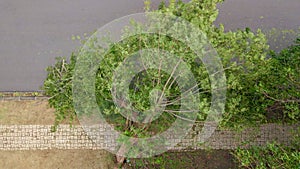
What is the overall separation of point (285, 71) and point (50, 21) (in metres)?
5.86

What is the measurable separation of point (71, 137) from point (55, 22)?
9.92 feet

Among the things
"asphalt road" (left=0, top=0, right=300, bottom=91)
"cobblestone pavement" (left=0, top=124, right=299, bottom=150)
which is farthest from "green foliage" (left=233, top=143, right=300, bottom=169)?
"asphalt road" (left=0, top=0, right=300, bottom=91)

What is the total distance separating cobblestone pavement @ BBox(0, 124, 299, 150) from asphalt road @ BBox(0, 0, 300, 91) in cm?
112

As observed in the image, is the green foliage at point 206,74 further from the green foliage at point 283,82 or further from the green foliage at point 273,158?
the green foliage at point 273,158

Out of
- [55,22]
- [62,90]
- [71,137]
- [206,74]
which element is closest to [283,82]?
[206,74]

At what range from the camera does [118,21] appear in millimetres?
8375

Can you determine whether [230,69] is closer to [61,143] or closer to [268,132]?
[268,132]

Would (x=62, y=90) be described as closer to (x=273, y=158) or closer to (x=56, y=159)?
(x=56, y=159)

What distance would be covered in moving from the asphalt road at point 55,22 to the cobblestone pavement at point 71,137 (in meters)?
1.12

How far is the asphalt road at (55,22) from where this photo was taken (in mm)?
8477

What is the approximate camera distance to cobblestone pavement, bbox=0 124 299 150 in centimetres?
809

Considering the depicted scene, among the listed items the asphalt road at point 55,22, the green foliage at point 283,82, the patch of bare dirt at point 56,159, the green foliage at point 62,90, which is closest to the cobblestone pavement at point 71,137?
the patch of bare dirt at point 56,159

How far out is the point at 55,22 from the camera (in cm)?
855

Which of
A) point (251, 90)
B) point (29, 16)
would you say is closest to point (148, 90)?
point (251, 90)
